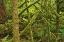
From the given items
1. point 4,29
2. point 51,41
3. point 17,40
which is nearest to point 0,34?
point 4,29

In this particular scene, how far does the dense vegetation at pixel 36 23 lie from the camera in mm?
2727

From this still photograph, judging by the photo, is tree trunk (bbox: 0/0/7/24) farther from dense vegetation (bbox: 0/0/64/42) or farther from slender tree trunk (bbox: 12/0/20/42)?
slender tree trunk (bbox: 12/0/20/42)

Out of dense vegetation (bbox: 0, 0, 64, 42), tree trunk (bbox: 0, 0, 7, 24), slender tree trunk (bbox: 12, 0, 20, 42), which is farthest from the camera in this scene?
tree trunk (bbox: 0, 0, 7, 24)

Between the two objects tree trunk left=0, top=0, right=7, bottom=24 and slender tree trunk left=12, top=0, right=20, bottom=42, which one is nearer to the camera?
slender tree trunk left=12, top=0, right=20, bottom=42

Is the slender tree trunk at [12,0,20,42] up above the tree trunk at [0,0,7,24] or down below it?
above

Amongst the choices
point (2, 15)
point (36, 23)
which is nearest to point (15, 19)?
point (36, 23)

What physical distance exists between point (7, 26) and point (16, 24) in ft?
19.5

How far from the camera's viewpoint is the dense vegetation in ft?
8.95

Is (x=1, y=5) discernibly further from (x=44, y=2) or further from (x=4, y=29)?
(x=44, y=2)

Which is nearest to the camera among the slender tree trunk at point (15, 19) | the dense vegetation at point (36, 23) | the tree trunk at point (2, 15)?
the slender tree trunk at point (15, 19)

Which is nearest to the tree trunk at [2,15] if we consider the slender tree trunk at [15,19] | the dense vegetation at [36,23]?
the dense vegetation at [36,23]

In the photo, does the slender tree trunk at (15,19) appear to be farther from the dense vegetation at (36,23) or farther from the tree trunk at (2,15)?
the tree trunk at (2,15)

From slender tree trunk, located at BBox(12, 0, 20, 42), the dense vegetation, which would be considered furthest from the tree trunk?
slender tree trunk, located at BBox(12, 0, 20, 42)

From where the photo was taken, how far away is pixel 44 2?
360 centimetres
